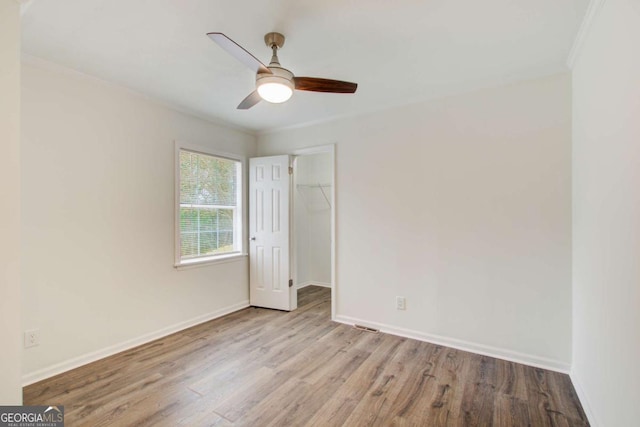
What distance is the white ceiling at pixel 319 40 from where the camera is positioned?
1.69 metres

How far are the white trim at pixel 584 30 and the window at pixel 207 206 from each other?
3485 millimetres

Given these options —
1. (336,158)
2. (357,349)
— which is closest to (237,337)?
(357,349)

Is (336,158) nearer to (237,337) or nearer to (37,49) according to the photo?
(237,337)

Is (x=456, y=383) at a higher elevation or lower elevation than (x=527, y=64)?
lower

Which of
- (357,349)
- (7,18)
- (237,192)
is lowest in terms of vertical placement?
(357,349)

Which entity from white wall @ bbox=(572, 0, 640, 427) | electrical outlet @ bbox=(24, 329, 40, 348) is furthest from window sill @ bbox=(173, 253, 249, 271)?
white wall @ bbox=(572, 0, 640, 427)

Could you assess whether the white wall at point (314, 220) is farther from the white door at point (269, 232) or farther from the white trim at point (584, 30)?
the white trim at point (584, 30)

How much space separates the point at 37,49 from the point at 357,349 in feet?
11.5

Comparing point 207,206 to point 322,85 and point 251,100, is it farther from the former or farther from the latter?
point 322,85

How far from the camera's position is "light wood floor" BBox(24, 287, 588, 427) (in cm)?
185

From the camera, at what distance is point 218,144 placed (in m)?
3.71

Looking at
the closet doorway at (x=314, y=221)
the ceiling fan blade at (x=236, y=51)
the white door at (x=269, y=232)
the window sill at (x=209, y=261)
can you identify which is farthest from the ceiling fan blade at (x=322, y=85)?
the closet doorway at (x=314, y=221)

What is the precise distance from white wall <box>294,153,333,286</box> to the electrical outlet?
3443 mm

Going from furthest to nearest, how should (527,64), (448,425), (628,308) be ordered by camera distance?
(527,64) → (448,425) → (628,308)
